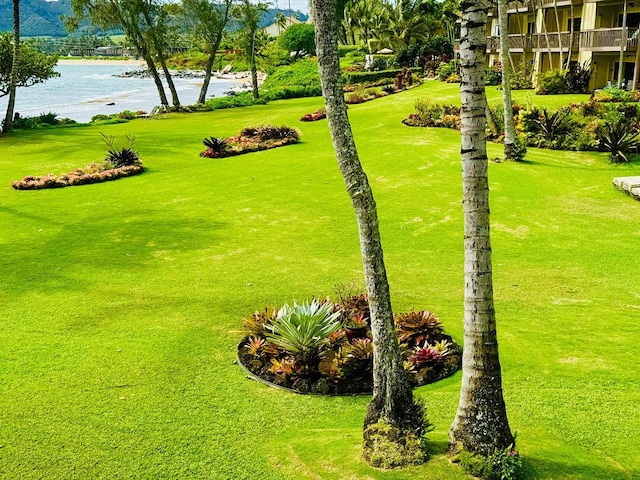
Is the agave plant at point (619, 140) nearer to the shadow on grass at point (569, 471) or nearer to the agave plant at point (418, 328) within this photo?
the agave plant at point (418, 328)

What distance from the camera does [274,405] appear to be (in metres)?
7.43

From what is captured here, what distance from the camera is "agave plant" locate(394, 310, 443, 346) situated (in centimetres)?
862

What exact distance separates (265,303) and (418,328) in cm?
295

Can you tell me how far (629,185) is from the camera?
16906 millimetres

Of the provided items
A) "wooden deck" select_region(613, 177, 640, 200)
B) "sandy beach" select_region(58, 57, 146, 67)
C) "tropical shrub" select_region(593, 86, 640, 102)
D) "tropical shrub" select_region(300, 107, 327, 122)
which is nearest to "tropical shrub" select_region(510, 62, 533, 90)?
"tropical shrub" select_region(593, 86, 640, 102)

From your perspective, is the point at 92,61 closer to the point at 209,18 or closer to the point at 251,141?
the point at 209,18

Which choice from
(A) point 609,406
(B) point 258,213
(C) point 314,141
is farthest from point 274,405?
(C) point 314,141

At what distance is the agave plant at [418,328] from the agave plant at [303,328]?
0.92m

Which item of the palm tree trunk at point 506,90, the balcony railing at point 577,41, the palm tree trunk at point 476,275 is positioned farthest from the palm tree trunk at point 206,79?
the palm tree trunk at point 476,275

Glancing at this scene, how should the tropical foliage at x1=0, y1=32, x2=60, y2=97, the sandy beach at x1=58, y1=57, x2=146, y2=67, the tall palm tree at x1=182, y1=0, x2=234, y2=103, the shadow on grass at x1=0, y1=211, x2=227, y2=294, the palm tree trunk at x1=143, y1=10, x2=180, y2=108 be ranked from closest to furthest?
the shadow on grass at x1=0, y1=211, x2=227, y2=294 → the tropical foliage at x1=0, y1=32, x2=60, y2=97 → the palm tree trunk at x1=143, y1=10, x2=180, y2=108 → the tall palm tree at x1=182, y1=0, x2=234, y2=103 → the sandy beach at x1=58, y1=57, x2=146, y2=67

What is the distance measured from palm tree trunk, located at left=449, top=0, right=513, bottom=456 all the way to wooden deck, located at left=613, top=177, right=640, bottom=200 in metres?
13.0

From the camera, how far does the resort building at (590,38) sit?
110 feet

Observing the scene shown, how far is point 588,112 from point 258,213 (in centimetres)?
1448

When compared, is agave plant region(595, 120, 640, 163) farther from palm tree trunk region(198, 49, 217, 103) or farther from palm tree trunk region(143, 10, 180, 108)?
palm tree trunk region(198, 49, 217, 103)
